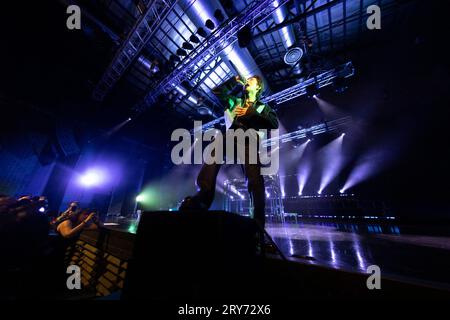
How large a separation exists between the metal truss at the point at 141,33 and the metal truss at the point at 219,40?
43.3 inches

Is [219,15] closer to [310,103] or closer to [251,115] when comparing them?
[251,115]

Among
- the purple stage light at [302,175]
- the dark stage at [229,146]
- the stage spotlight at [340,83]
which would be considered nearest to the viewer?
A: the dark stage at [229,146]

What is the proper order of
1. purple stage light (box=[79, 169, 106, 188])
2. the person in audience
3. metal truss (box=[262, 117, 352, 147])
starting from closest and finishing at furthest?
the person in audience → metal truss (box=[262, 117, 352, 147]) → purple stage light (box=[79, 169, 106, 188])

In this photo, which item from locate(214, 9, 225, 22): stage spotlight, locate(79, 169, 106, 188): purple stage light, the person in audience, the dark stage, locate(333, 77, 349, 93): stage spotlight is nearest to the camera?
the dark stage

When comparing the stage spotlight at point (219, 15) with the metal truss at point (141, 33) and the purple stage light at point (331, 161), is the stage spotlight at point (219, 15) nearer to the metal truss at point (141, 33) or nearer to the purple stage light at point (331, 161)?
the metal truss at point (141, 33)

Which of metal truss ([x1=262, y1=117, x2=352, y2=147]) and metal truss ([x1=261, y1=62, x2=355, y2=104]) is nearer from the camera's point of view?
metal truss ([x1=261, y1=62, x2=355, y2=104])

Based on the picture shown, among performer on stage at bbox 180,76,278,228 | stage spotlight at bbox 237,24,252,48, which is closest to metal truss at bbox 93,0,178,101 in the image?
stage spotlight at bbox 237,24,252,48

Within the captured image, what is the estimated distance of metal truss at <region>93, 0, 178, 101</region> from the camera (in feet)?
13.7

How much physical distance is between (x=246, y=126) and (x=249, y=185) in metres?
0.75

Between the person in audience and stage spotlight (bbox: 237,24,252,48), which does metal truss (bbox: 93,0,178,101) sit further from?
the person in audience

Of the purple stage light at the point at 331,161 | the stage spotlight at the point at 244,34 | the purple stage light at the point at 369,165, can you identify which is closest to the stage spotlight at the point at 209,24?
the stage spotlight at the point at 244,34

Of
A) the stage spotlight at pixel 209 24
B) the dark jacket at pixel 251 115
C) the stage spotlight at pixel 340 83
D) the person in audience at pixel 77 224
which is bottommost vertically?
the person in audience at pixel 77 224

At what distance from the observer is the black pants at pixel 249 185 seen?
1.57 metres
